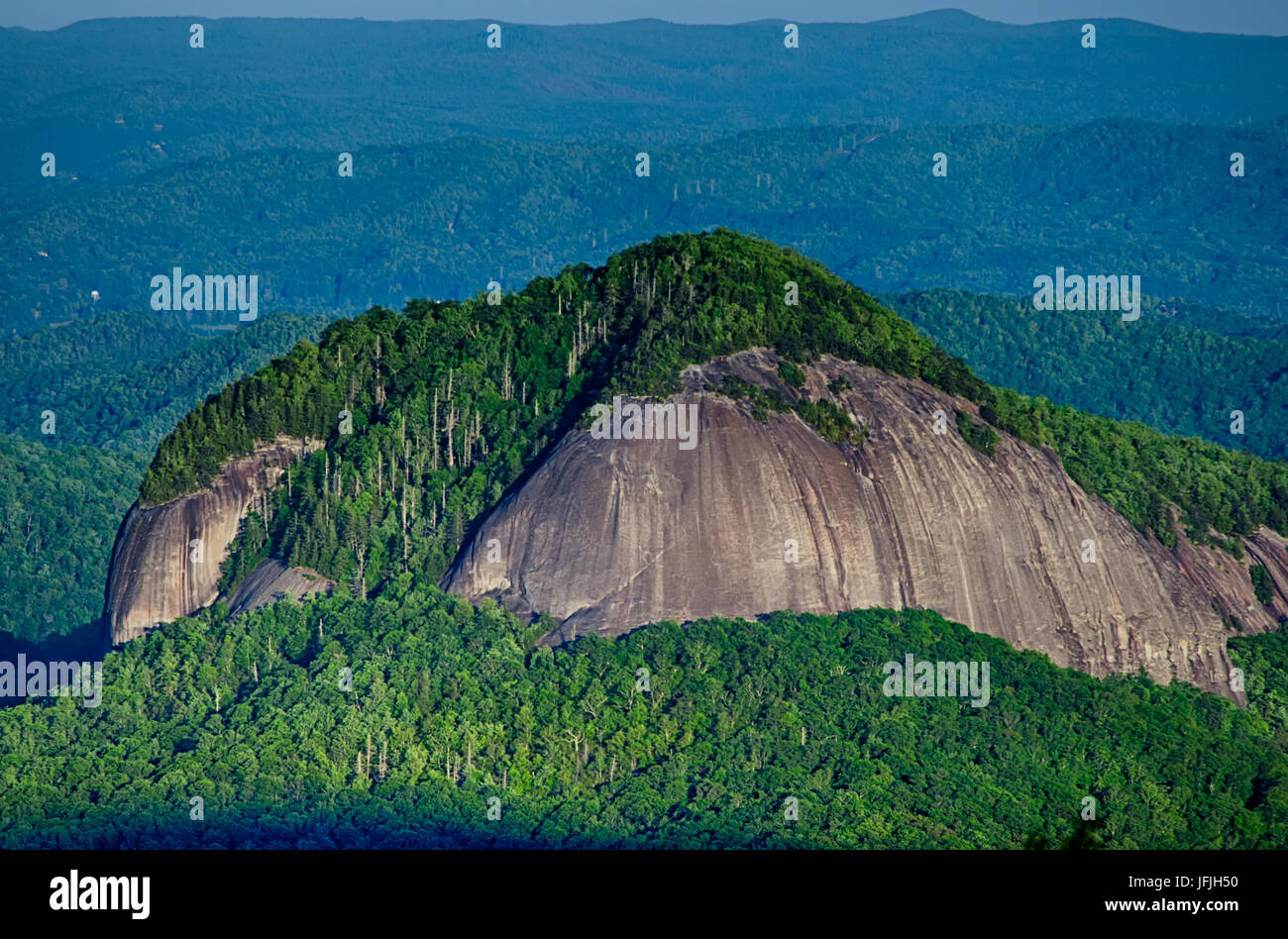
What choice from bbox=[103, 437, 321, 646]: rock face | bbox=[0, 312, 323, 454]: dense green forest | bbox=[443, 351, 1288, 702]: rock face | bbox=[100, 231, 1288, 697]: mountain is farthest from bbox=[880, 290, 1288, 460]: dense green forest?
bbox=[103, 437, 321, 646]: rock face

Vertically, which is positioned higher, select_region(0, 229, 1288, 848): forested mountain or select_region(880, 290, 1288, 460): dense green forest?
select_region(880, 290, 1288, 460): dense green forest

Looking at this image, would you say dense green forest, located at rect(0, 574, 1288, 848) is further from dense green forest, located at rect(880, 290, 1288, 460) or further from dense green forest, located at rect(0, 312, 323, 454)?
dense green forest, located at rect(880, 290, 1288, 460)

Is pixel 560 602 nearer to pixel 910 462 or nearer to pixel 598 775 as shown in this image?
pixel 598 775

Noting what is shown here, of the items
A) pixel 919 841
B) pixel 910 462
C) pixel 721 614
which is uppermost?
pixel 910 462

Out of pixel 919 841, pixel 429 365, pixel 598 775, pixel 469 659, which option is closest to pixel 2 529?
pixel 429 365

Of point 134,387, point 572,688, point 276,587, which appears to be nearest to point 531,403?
point 276,587

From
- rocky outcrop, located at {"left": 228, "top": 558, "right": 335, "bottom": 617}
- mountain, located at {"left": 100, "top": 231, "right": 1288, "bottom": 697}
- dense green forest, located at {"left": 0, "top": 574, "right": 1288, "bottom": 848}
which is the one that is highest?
mountain, located at {"left": 100, "top": 231, "right": 1288, "bottom": 697}

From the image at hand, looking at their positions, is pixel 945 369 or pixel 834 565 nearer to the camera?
pixel 834 565

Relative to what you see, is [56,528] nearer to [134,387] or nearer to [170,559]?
[170,559]
